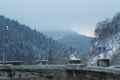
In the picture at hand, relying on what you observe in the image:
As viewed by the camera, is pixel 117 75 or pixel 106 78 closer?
pixel 117 75

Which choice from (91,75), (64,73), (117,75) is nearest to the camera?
(117,75)

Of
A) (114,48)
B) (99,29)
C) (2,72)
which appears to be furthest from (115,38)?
(2,72)

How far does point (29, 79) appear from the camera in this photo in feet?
112

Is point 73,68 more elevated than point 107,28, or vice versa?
point 107,28

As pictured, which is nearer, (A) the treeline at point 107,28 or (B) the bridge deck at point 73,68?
(B) the bridge deck at point 73,68

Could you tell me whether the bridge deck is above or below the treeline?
below

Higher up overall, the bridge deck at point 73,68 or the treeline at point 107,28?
the treeline at point 107,28

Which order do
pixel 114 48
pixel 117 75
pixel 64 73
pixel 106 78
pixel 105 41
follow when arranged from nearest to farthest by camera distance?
pixel 117 75 < pixel 106 78 < pixel 64 73 < pixel 114 48 < pixel 105 41

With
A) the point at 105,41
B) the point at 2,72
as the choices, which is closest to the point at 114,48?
the point at 105,41

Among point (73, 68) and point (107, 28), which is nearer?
point (73, 68)

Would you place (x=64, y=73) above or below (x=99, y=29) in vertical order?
below

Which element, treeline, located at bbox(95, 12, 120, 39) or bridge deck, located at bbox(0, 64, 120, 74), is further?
treeline, located at bbox(95, 12, 120, 39)

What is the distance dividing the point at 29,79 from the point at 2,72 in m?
2.70

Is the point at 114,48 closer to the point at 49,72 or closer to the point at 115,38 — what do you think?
the point at 115,38
